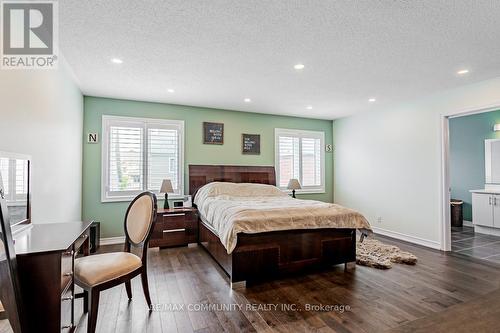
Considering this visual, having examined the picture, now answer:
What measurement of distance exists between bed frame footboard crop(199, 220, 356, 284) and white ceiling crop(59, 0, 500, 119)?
2.06m

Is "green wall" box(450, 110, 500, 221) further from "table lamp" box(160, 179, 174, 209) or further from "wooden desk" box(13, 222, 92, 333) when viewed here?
"wooden desk" box(13, 222, 92, 333)

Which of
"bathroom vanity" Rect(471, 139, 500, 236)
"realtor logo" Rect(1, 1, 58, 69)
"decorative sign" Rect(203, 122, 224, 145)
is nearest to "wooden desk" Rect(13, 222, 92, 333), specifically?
"realtor logo" Rect(1, 1, 58, 69)

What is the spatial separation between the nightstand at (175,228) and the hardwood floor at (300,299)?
2.68 feet

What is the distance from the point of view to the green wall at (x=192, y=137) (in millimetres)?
4418

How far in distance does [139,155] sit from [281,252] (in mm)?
3190

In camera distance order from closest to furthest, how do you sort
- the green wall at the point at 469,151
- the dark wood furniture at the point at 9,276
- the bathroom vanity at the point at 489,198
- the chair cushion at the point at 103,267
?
the dark wood furniture at the point at 9,276
the chair cushion at the point at 103,267
the bathroom vanity at the point at 489,198
the green wall at the point at 469,151

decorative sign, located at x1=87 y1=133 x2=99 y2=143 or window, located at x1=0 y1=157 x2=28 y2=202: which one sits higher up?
decorative sign, located at x1=87 y1=133 x2=99 y2=143

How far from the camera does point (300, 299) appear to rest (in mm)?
2500

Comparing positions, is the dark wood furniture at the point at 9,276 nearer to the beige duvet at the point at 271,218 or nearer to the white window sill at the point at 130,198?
the beige duvet at the point at 271,218

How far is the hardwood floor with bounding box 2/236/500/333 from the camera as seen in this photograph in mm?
2086

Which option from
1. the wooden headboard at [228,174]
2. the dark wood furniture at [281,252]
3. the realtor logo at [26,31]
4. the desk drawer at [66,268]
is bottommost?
the dark wood furniture at [281,252]

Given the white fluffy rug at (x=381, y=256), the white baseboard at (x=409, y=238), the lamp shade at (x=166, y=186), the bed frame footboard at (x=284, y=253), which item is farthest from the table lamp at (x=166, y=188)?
the white baseboard at (x=409, y=238)

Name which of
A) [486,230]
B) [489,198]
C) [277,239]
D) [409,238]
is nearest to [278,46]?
[277,239]

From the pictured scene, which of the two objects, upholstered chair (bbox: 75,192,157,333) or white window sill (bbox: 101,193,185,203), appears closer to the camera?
upholstered chair (bbox: 75,192,157,333)
